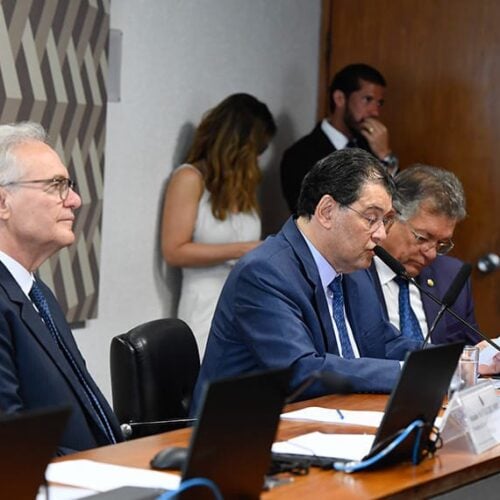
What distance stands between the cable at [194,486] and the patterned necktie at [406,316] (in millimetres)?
2008

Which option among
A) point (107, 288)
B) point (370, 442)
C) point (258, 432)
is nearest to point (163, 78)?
point (107, 288)

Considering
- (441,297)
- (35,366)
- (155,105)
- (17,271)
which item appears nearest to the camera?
(35,366)

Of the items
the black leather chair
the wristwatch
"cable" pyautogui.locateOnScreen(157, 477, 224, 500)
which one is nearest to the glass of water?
the black leather chair

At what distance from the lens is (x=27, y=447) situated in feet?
5.15

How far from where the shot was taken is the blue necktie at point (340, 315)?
3217 mm

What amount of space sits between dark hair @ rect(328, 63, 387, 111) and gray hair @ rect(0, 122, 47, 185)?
8.62 feet

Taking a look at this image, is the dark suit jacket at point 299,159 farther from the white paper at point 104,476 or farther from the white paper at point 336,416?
the white paper at point 104,476

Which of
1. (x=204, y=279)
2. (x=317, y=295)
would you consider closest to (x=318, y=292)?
(x=317, y=295)

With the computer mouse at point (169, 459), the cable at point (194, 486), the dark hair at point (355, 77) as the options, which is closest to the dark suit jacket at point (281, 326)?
the computer mouse at point (169, 459)

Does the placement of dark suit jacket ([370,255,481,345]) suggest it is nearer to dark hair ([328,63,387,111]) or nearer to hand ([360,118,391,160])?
hand ([360,118,391,160])

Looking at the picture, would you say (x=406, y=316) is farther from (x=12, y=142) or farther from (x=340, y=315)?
(x=12, y=142)

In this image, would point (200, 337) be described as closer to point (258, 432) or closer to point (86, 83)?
point (86, 83)

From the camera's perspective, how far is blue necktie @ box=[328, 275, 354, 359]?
10.6 feet

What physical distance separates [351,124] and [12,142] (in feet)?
8.98
